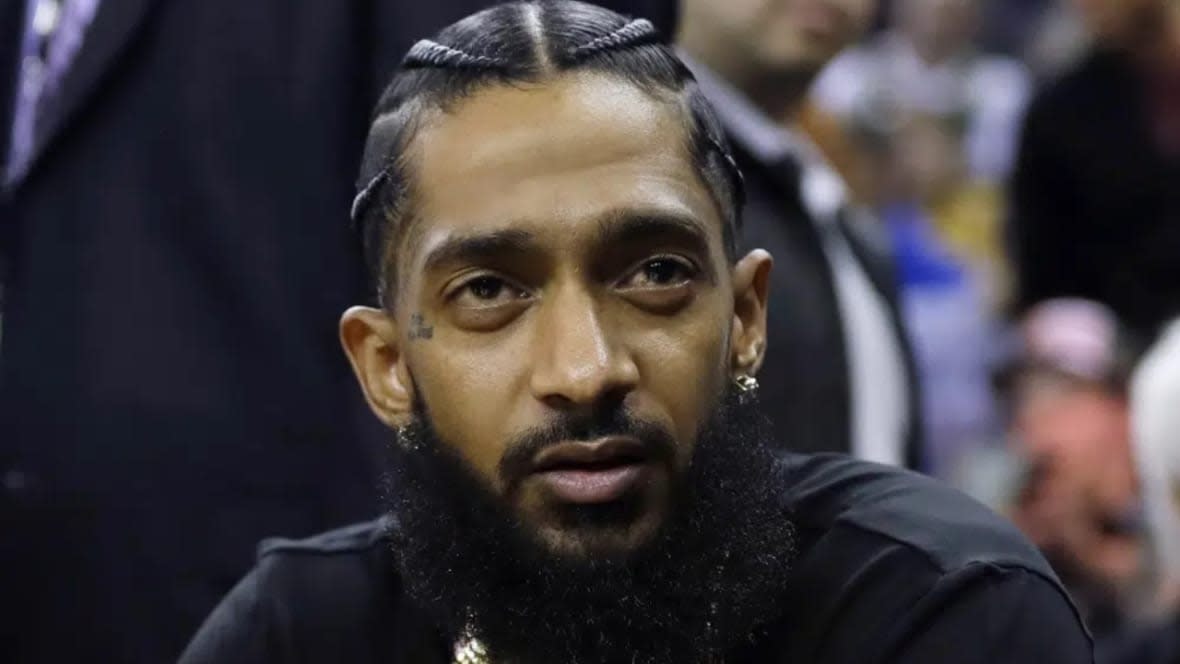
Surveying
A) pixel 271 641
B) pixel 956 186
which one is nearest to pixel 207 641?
pixel 271 641

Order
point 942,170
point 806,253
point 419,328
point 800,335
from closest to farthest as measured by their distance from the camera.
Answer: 1. point 419,328
2. point 800,335
3. point 806,253
4. point 942,170

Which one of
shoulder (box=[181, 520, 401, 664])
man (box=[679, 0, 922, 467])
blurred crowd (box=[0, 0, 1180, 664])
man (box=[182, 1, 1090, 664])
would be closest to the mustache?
man (box=[182, 1, 1090, 664])

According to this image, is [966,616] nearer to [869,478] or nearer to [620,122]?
[869,478]

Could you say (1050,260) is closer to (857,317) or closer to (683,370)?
(857,317)

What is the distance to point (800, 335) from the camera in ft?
12.4

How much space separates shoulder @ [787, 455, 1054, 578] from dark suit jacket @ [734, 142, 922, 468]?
3.55 ft

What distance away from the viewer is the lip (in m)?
2.16

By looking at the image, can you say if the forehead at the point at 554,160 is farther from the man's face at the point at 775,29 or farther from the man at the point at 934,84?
the man at the point at 934,84

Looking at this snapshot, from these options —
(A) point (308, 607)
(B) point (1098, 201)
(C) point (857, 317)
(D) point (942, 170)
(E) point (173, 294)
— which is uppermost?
(E) point (173, 294)

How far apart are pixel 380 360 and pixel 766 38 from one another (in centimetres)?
178

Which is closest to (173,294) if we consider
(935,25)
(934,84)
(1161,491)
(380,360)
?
(380,360)

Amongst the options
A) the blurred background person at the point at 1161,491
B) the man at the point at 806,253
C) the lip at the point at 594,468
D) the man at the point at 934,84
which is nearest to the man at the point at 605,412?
the lip at the point at 594,468

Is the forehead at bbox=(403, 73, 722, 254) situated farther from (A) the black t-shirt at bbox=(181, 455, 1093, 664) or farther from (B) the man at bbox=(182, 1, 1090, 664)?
(A) the black t-shirt at bbox=(181, 455, 1093, 664)

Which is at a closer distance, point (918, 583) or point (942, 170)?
point (918, 583)
